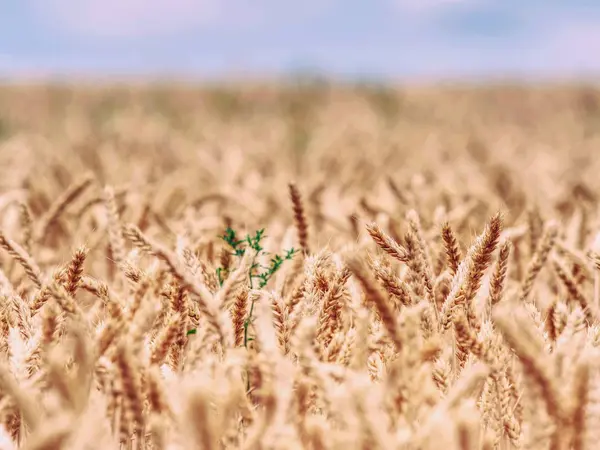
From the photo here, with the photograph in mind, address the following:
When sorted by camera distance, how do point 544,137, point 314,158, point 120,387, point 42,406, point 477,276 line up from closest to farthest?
point 120,387
point 42,406
point 477,276
point 314,158
point 544,137

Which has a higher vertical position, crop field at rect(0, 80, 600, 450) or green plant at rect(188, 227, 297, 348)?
green plant at rect(188, 227, 297, 348)

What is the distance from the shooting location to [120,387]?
92cm

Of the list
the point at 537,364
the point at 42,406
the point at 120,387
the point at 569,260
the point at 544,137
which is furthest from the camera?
the point at 544,137

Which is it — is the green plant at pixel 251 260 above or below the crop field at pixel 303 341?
above

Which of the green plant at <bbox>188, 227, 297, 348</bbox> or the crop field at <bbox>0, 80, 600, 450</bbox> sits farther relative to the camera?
the green plant at <bbox>188, 227, 297, 348</bbox>

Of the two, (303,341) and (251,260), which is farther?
(251,260)

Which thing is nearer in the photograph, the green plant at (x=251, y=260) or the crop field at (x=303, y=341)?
the crop field at (x=303, y=341)

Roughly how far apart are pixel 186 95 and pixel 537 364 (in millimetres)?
20765

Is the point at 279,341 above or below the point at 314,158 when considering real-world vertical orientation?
below

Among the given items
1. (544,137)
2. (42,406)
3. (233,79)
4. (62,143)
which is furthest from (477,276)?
(233,79)

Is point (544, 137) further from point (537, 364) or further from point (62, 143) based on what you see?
point (537, 364)

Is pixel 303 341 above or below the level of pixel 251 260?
below

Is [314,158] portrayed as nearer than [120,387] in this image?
→ No

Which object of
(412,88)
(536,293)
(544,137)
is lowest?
(536,293)
